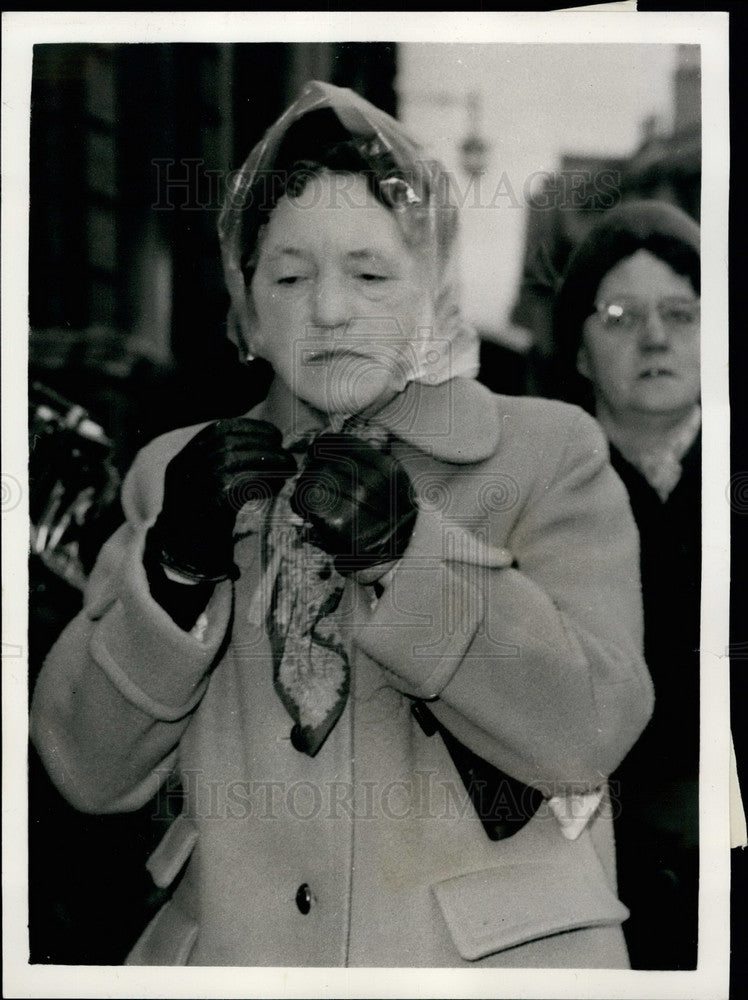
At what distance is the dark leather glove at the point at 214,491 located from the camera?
1.70m

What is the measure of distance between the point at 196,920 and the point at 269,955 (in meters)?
0.13

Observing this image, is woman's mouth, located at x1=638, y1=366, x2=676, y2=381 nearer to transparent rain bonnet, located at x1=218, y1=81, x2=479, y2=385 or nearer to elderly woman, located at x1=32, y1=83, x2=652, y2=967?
elderly woman, located at x1=32, y1=83, x2=652, y2=967

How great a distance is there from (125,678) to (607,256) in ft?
3.30

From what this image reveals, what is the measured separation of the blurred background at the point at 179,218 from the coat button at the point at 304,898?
0.78 ft

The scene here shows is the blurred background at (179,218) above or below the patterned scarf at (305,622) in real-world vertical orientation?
above

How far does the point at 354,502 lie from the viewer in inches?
66.3

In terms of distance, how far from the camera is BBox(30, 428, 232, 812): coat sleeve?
5.61ft

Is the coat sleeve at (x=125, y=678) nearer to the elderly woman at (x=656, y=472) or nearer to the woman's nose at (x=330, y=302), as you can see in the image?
the woman's nose at (x=330, y=302)

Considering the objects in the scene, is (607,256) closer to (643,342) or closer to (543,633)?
(643,342)

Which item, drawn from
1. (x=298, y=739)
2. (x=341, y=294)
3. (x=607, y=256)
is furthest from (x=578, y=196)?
(x=298, y=739)

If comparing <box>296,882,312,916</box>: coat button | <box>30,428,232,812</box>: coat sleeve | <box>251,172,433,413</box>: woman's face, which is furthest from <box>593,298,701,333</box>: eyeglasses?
<box>296,882,312,916</box>: coat button

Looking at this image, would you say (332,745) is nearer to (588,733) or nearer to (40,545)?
(588,733)

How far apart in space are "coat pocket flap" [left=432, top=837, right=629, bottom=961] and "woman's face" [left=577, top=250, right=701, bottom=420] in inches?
28.6

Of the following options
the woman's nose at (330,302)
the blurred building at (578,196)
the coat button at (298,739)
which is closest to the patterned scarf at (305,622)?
the coat button at (298,739)
